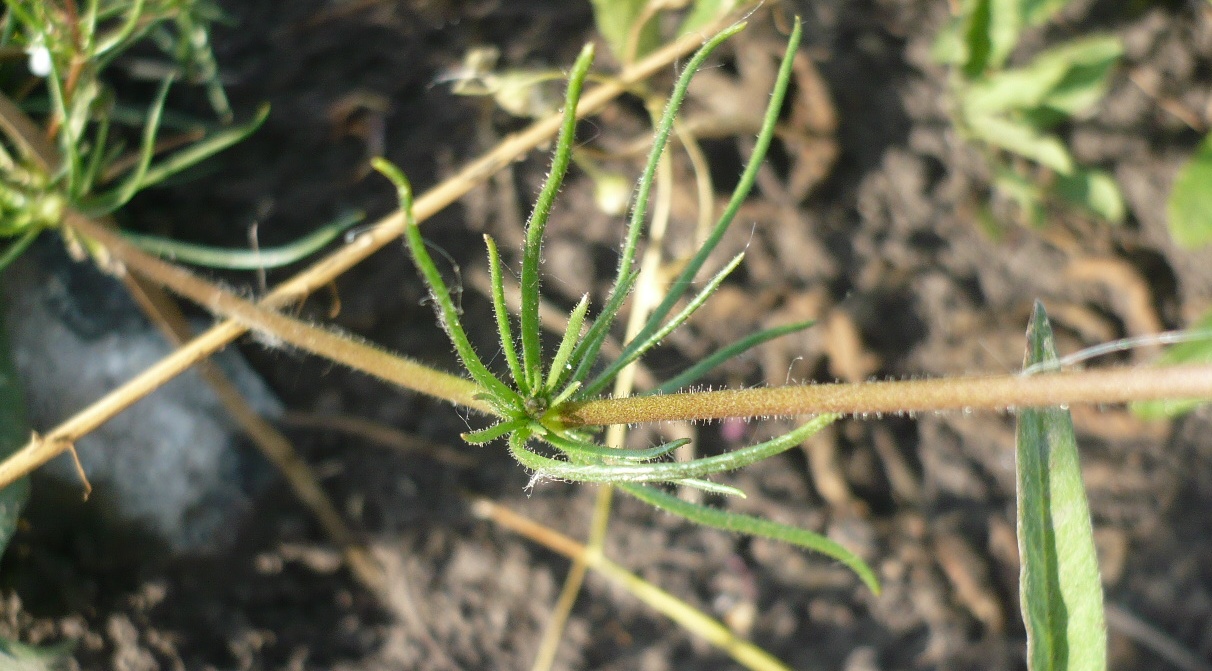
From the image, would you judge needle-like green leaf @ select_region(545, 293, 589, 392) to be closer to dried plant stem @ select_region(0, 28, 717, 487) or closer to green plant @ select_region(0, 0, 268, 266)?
dried plant stem @ select_region(0, 28, 717, 487)

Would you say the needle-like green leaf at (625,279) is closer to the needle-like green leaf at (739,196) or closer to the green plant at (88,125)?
the needle-like green leaf at (739,196)

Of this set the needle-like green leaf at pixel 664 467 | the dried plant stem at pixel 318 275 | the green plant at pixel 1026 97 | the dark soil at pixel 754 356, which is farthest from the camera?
the green plant at pixel 1026 97

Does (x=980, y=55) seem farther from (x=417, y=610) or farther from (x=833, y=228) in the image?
(x=417, y=610)

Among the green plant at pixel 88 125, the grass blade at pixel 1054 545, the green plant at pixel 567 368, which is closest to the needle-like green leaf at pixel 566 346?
the green plant at pixel 567 368

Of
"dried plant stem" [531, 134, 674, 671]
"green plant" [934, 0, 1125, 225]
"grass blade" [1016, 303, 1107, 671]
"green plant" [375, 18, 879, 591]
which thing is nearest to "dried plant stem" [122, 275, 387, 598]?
"dried plant stem" [531, 134, 674, 671]

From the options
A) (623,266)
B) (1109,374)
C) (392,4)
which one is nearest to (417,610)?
(623,266)

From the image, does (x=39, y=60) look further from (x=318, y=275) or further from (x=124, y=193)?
(x=318, y=275)

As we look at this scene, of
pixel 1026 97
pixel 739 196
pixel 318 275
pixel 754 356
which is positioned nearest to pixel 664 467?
pixel 739 196
